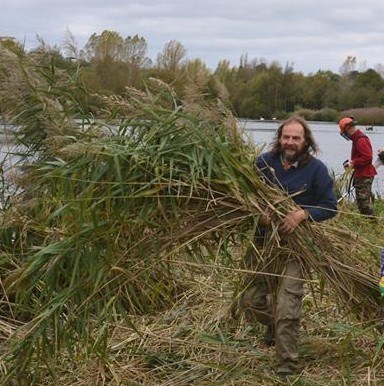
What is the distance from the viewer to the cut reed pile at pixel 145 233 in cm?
388

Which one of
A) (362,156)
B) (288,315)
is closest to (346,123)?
(362,156)

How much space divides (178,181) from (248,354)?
125 cm

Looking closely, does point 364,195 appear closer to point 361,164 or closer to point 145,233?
point 361,164

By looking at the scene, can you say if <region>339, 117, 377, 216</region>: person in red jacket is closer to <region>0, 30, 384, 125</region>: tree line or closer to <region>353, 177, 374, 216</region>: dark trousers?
<region>353, 177, 374, 216</region>: dark trousers

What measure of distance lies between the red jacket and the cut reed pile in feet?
19.2

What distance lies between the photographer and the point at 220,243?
4.14 meters

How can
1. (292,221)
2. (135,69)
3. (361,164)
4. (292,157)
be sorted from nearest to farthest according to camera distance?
(292,221) → (292,157) → (135,69) → (361,164)

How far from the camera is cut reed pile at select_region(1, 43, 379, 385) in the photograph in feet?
12.7

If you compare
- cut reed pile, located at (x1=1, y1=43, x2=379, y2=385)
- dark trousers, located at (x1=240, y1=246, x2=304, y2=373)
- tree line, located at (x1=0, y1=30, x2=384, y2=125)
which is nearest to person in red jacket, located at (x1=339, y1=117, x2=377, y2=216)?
tree line, located at (x1=0, y1=30, x2=384, y2=125)

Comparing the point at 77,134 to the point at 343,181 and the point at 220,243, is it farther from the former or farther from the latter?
the point at 343,181

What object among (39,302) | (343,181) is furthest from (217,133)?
(343,181)

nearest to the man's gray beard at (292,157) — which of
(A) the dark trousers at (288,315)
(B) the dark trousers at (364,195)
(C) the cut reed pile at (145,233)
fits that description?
(C) the cut reed pile at (145,233)

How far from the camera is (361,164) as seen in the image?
10.5 m

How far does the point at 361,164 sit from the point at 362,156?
0.37ft
